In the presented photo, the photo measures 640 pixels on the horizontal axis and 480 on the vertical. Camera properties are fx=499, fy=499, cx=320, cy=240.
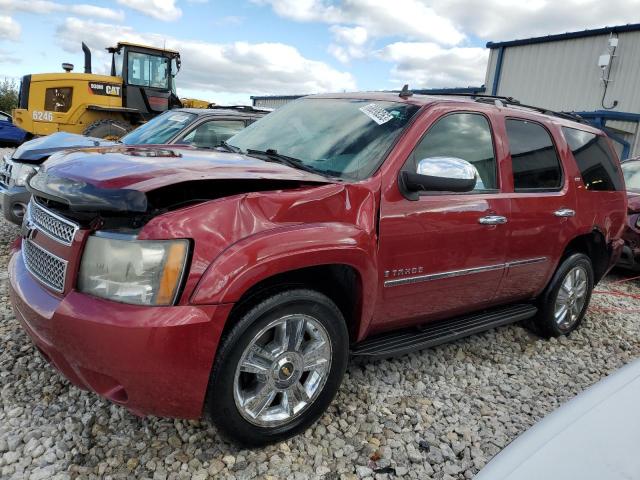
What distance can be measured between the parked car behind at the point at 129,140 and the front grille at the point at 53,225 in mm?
2176

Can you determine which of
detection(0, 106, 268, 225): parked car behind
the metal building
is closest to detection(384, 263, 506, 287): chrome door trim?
detection(0, 106, 268, 225): parked car behind

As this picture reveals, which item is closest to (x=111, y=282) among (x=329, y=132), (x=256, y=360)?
(x=256, y=360)

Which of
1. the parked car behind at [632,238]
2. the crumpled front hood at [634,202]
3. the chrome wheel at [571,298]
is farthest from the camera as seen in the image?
the crumpled front hood at [634,202]

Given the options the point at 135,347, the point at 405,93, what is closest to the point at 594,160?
the point at 405,93

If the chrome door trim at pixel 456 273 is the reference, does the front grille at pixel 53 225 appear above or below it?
above

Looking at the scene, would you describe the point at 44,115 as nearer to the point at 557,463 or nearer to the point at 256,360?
the point at 256,360

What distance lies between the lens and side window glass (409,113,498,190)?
9.74ft

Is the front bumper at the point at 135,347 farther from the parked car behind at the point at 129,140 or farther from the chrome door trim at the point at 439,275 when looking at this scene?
the parked car behind at the point at 129,140

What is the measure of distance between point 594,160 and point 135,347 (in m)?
3.94

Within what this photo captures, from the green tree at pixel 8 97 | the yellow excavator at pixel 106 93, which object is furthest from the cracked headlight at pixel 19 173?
the green tree at pixel 8 97

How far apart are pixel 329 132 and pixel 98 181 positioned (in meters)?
1.44

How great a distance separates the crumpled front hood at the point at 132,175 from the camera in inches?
78.6

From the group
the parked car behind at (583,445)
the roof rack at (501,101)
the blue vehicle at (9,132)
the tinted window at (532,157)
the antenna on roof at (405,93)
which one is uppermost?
the roof rack at (501,101)

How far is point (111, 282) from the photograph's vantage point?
1996 millimetres
